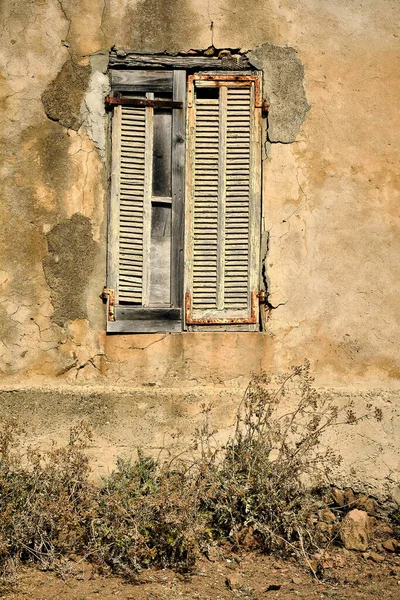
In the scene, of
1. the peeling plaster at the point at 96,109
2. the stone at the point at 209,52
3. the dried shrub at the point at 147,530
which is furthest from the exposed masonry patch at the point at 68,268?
the stone at the point at 209,52

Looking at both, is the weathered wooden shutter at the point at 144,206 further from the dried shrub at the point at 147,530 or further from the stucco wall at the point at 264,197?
the dried shrub at the point at 147,530

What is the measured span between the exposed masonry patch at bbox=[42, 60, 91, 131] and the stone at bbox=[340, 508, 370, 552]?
3366mm

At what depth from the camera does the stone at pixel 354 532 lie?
526cm

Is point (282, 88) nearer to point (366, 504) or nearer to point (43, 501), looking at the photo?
point (366, 504)

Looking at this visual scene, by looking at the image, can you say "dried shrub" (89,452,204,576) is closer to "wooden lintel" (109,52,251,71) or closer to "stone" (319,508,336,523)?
"stone" (319,508,336,523)

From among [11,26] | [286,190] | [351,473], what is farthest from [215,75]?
[351,473]

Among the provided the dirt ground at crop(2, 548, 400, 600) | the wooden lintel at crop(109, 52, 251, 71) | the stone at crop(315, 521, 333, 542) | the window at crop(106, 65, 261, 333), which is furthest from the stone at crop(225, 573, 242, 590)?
the wooden lintel at crop(109, 52, 251, 71)

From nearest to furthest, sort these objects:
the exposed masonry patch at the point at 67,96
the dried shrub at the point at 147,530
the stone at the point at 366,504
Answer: the dried shrub at the point at 147,530 < the stone at the point at 366,504 < the exposed masonry patch at the point at 67,96

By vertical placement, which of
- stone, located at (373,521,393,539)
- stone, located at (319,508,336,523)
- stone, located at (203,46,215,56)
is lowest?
stone, located at (373,521,393,539)

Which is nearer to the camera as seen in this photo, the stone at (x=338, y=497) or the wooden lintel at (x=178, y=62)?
the stone at (x=338, y=497)

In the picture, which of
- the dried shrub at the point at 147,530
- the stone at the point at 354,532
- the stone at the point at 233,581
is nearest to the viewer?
the stone at the point at 233,581

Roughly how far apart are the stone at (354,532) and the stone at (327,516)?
12 cm

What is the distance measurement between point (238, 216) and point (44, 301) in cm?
155

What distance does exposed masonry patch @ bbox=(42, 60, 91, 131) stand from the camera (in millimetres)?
5883
